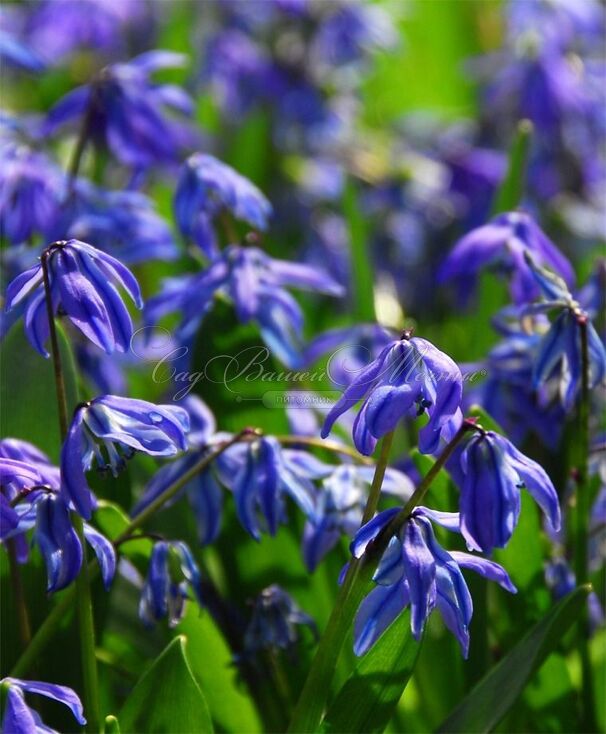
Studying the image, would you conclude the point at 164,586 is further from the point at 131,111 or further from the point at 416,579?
the point at 131,111

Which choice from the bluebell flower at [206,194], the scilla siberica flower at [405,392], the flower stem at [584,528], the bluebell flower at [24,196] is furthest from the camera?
the bluebell flower at [24,196]

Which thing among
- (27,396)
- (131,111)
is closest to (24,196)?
(131,111)

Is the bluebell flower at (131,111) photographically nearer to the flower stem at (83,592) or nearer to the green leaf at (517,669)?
the flower stem at (83,592)

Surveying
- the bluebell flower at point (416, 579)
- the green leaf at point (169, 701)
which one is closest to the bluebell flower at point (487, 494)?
the bluebell flower at point (416, 579)

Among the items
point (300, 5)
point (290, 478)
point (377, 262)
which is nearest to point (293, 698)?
point (290, 478)

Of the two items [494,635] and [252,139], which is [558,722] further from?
[252,139]

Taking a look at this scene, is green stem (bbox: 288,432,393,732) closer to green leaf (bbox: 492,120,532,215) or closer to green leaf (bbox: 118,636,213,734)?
green leaf (bbox: 118,636,213,734)

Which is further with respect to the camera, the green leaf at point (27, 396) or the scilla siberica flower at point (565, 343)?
the green leaf at point (27, 396)

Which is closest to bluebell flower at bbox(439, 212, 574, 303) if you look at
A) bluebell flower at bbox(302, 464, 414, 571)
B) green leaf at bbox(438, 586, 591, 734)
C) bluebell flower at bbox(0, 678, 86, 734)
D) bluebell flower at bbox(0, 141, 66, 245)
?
bluebell flower at bbox(302, 464, 414, 571)
